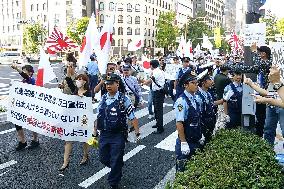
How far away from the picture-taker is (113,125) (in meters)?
Result: 6.12


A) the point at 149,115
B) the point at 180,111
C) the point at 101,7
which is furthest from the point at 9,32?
the point at 180,111

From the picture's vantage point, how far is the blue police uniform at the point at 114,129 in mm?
6125

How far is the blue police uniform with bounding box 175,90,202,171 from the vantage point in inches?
209

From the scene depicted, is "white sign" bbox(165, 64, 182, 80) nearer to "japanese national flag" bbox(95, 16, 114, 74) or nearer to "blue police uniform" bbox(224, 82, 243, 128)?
"japanese national flag" bbox(95, 16, 114, 74)

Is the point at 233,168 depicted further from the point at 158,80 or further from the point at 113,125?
the point at 158,80

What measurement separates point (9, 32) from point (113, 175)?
110831 mm

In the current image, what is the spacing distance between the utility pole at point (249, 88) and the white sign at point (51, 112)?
288cm

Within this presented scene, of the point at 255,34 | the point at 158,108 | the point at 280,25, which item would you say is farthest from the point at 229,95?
the point at 280,25

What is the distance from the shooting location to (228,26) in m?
186

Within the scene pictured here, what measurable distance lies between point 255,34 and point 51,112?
403 centimetres

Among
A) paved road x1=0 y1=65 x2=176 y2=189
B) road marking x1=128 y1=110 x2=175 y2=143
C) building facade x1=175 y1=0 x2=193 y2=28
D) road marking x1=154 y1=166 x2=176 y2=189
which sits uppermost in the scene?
building facade x1=175 y1=0 x2=193 y2=28

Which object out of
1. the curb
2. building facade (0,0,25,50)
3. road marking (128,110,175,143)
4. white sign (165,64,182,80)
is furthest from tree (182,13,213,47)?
the curb

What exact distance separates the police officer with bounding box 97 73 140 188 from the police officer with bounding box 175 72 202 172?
44.8 inches

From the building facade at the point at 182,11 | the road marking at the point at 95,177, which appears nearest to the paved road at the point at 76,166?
the road marking at the point at 95,177
